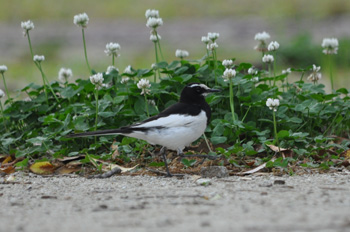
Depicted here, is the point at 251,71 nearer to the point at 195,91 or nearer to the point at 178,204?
the point at 195,91

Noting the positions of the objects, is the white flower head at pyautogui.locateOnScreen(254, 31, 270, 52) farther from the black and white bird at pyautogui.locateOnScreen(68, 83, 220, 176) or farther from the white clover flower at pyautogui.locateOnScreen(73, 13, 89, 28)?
the white clover flower at pyautogui.locateOnScreen(73, 13, 89, 28)

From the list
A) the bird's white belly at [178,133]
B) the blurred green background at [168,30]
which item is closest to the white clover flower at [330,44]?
the bird's white belly at [178,133]

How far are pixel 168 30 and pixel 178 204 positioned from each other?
11961mm

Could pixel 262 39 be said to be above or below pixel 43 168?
above

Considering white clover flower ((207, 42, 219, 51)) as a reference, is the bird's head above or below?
below

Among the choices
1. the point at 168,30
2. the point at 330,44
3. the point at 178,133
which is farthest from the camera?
the point at 168,30

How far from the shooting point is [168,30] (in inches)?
605

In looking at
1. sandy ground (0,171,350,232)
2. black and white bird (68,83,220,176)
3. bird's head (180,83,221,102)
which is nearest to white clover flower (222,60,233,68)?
bird's head (180,83,221,102)

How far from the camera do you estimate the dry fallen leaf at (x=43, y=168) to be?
207 inches

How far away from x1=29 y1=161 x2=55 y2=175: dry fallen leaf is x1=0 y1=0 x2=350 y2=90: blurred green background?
5551 mm

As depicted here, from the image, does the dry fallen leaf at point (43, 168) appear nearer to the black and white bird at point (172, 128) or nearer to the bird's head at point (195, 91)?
the black and white bird at point (172, 128)

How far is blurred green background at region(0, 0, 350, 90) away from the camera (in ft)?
40.4

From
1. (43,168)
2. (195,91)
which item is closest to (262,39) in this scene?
(195,91)

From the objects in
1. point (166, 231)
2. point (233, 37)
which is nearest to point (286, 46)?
point (233, 37)
